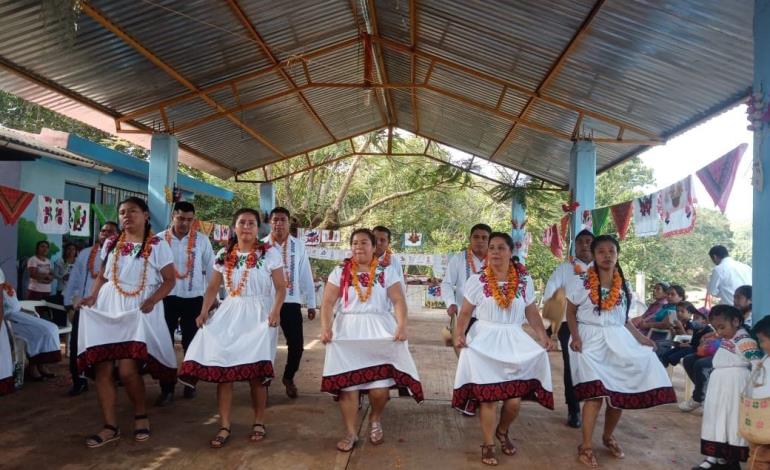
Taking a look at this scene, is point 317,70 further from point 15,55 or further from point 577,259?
point 577,259

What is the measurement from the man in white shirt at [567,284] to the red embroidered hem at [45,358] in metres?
4.69

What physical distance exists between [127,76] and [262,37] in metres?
1.86

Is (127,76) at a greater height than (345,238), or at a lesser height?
greater

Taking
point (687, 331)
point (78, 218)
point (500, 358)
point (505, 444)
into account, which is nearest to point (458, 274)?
point (500, 358)

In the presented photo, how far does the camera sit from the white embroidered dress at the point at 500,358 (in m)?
3.94

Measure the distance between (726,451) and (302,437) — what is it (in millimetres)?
2757

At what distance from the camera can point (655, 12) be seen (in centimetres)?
557

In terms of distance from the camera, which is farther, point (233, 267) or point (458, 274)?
point (458, 274)

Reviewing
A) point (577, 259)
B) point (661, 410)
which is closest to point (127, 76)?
point (577, 259)

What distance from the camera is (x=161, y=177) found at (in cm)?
1010

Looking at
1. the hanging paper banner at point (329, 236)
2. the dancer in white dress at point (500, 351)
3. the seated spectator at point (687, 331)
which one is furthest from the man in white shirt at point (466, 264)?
the hanging paper banner at point (329, 236)

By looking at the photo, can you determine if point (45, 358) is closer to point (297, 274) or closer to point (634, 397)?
point (297, 274)

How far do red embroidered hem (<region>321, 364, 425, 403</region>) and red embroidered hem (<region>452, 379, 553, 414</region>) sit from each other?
33 centimetres

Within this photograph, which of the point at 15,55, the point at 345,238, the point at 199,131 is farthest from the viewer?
the point at 345,238
